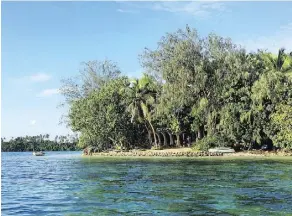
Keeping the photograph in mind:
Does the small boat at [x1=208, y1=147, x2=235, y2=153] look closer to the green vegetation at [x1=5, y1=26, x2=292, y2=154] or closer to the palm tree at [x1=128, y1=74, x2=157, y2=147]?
the green vegetation at [x1=5, y1=26, x2=292, y2=154]

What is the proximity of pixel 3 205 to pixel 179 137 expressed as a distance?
46729 millimetres

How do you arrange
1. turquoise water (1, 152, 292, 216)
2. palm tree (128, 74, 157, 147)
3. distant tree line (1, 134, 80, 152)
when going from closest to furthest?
turquoise water (1, 152, 292, 216) → palm tree (128, 74, 157, 147) → distant tree line (1, 134, 80, 152)

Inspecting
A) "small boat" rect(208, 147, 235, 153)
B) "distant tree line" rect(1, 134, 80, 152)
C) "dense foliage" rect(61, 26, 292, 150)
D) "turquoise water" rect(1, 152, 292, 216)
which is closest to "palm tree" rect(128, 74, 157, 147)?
"dense foliage" rect(61, 26, 292, 150)

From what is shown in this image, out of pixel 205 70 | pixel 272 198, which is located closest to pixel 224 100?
pixel 205 70

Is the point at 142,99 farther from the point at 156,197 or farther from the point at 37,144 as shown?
the point at 37,144

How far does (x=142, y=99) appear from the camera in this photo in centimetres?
5534

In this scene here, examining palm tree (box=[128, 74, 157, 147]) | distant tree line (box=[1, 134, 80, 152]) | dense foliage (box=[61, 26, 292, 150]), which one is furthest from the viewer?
distant tree line (box=[1, 134, 80, 152])

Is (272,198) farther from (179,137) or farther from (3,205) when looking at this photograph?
(179,137)

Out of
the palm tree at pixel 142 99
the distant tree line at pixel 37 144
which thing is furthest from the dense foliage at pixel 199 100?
the distant tree line at pixel 37 144

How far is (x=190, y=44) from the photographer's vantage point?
47844 mm

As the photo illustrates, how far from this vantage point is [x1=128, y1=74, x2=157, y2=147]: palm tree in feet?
178

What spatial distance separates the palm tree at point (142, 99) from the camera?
Answer: 2131 inches

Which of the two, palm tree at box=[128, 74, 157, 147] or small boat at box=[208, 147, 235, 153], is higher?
palm tree at box=[128, 74, 157, 147]

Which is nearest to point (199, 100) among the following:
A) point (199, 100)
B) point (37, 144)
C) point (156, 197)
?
point (199, 100)
